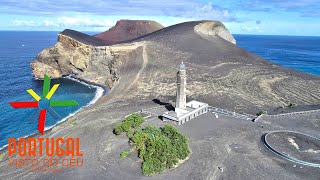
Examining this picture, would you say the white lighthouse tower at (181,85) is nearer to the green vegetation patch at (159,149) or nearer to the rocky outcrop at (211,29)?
the green vegetation patch at (159,149)

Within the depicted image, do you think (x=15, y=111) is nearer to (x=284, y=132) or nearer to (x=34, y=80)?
(x=34, y=80)

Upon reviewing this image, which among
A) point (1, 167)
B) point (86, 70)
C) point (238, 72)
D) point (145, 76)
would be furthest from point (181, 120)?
point (86, 70)

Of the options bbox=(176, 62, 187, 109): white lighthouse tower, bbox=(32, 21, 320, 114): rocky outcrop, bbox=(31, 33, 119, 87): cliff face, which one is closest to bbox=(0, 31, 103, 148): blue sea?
bbox=(31, 33, 119, 87): cliff face

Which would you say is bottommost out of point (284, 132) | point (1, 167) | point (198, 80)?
point (1, 167)

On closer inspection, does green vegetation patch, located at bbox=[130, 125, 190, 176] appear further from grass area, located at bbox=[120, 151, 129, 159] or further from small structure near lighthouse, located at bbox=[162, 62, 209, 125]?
small structure near lighthouse, located at bbox=[162, 62, 209, 125]

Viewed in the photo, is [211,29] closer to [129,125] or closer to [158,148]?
[129,125]

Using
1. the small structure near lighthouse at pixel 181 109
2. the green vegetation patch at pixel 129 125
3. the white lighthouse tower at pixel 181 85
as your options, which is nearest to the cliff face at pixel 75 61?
the small structure near lighthouse at pixel 181 109
